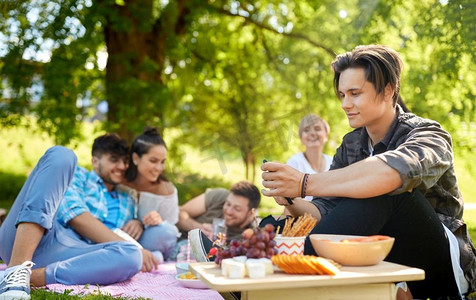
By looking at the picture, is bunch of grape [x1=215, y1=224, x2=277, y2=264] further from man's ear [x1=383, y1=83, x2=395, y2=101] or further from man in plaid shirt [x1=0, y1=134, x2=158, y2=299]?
man in plaid shirt [x1=0, y1=134, x2=158, y2=299]

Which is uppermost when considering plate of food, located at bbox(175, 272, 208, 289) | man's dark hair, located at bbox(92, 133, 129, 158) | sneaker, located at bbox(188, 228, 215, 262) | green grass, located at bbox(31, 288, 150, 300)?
man's dark hair, located at bbox(92, 133, 129, 158)

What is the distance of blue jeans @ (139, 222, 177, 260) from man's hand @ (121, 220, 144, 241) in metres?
0.06

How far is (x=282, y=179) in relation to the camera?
2.25 meters

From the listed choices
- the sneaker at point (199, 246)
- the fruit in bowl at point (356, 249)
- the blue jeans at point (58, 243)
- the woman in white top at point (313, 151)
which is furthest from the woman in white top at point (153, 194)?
the fruit in bowl at point (356, 249)

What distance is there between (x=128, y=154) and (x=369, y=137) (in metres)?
2.09

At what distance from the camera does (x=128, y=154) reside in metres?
4.32

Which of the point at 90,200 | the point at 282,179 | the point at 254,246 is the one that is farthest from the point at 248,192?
the point at 254,246

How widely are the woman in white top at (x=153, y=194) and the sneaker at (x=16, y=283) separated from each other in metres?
1.51

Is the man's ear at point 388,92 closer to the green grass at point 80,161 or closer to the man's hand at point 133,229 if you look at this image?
the man's hand at point 133,229

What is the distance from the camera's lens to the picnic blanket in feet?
9.91

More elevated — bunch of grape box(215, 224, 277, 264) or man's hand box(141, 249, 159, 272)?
bunch of grape box(215, 224, 277, 264)

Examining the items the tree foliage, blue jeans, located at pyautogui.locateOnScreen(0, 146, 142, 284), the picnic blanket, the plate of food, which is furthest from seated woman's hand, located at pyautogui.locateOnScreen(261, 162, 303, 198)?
the tree foliage

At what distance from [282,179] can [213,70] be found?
6.53 m

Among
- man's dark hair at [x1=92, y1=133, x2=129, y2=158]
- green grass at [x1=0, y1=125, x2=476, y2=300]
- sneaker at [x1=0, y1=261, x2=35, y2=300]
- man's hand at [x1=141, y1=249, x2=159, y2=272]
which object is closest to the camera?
sneaker at [x1=0, y1=261, x2=35, y2=300]
